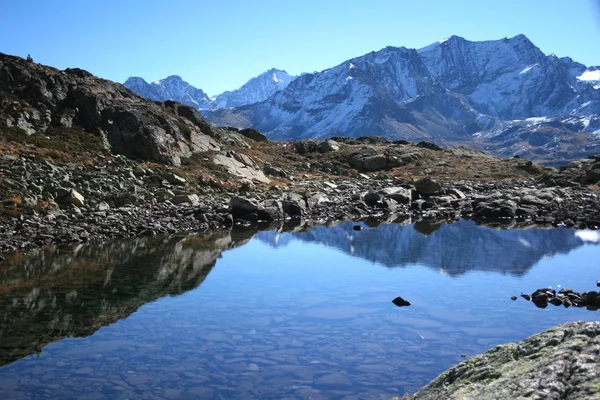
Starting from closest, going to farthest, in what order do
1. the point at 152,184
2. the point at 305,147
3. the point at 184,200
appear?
the point at 184,200
the point at 152,184
the point at 305,147

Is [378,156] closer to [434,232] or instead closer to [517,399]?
[434,232]

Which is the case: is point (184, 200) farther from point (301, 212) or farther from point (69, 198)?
point (301, 212)

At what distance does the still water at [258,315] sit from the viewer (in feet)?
43.7

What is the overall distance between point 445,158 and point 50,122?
69810mm

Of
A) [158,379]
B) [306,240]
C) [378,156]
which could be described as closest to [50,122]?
[306,240]

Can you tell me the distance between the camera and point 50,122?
52.4 m

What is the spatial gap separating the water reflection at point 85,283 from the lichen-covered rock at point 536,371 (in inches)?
482

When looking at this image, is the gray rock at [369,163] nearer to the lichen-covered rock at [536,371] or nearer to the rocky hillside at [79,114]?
the rocky hillside at [79,114]

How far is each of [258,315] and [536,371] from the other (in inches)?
545

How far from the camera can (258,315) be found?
62.7 feet

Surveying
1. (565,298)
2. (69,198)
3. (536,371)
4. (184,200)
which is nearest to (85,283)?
(69,198)

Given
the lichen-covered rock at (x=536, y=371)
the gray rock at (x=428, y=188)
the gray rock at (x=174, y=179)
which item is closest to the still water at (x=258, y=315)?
the lichen-covered rock at (x=536, y=371)

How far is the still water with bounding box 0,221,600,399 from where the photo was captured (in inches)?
524

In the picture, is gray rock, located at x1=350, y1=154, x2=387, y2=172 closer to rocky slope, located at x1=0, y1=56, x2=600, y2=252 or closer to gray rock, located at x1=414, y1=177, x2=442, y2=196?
rocky slope, located at x1=0, y1=56, x2=600, y2=252
